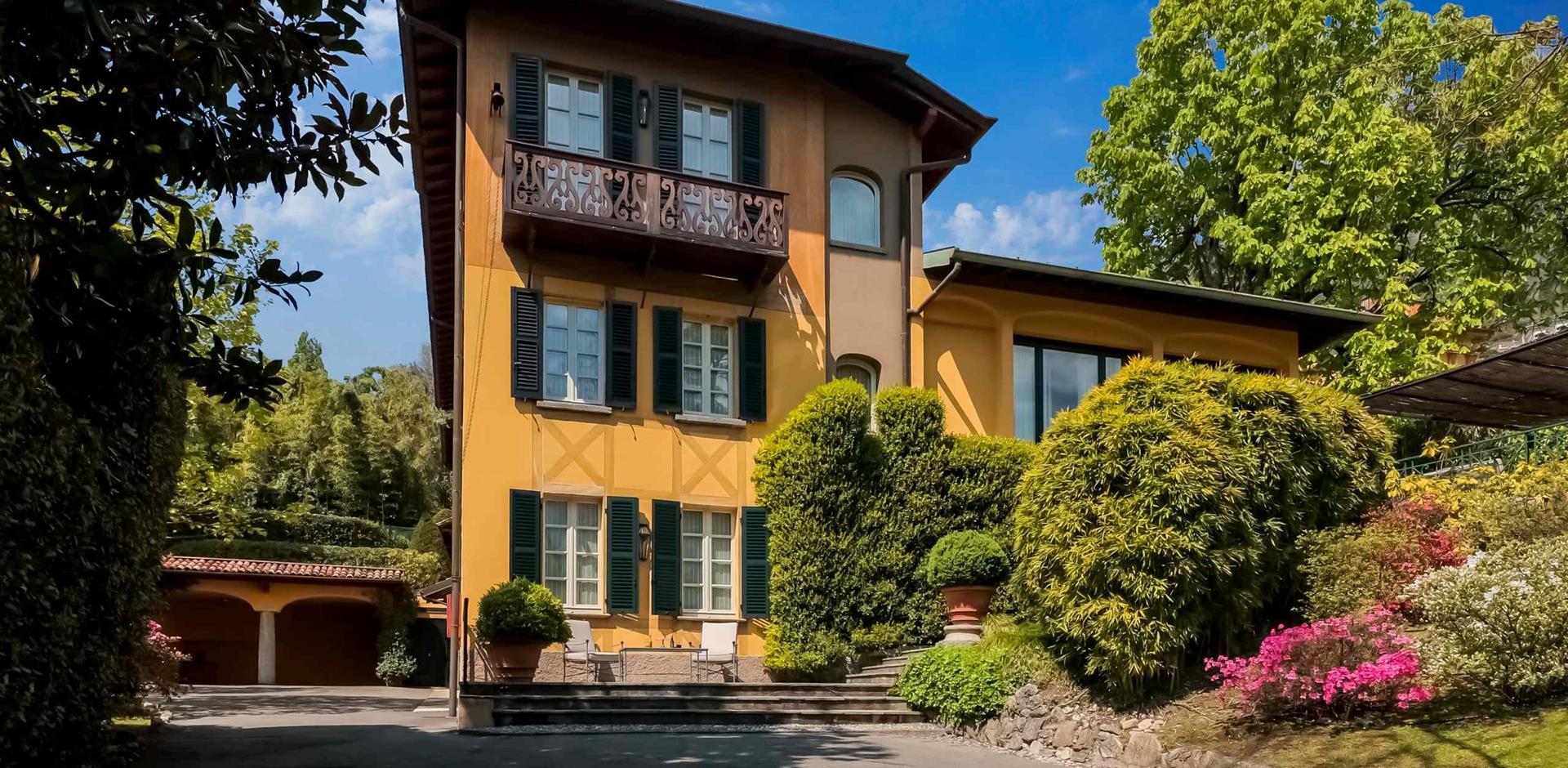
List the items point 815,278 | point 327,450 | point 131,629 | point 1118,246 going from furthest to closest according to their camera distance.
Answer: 1. point 327,450
2. point 1118,246
3. point 815,278
4. point 131,629

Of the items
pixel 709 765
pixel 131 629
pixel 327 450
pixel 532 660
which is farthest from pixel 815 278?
pixel 327 450

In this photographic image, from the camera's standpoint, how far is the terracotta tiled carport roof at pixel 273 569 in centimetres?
3278

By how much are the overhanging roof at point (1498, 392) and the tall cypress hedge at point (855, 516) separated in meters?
5.56

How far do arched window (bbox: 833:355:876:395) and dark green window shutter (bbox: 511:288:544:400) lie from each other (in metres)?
4.82

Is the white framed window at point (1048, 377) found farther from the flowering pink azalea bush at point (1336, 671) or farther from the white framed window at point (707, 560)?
the flowering pink azalea bush at point (1336, 671)

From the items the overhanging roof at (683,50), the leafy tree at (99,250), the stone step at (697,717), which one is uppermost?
the overhanging roof at (683,50)

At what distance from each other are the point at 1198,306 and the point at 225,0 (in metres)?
18.6

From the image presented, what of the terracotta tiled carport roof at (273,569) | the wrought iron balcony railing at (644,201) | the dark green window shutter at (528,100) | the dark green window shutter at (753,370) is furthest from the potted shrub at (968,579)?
the terracotta tiled carport roof at (273,569)

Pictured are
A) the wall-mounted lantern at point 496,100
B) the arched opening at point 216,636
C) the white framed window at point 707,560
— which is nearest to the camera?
the wall-mounted lantern at point 496,100

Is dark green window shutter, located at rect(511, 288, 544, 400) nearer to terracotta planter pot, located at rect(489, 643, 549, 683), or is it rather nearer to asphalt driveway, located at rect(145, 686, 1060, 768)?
terracotta planter pot, located at rect(489, 643, 549, 683)

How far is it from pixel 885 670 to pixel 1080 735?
4778 millimetres

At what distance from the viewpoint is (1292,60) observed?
88.5 ft

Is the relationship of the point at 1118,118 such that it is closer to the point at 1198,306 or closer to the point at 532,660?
the point at 1198,306

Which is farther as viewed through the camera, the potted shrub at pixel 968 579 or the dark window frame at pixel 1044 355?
the dark window frame at pixel 1044 355
